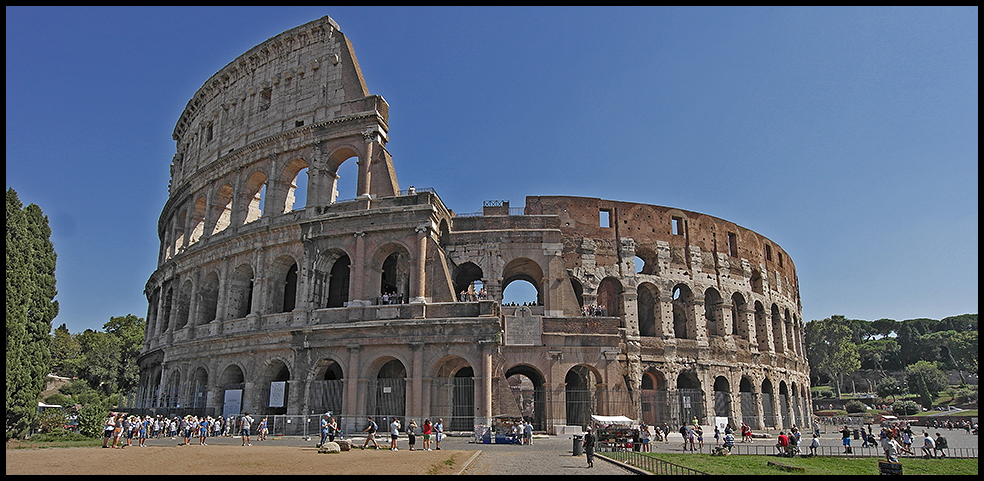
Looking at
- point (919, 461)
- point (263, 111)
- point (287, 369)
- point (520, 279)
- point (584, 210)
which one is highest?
point (263, 111)

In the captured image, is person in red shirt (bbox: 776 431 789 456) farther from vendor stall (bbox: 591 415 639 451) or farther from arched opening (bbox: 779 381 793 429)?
arched opening (bbox: 779 381 793 429)

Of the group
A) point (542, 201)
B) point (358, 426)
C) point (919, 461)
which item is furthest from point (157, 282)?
point (919, 461)

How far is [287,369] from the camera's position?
1144 inches

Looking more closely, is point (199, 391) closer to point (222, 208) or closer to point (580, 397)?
point (222, 208)

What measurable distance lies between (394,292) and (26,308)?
14.2 meters

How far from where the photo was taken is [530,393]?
43125mm

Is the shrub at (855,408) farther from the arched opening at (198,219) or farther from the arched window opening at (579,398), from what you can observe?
the arched opening at (198,219)

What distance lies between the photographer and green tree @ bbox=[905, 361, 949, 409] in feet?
217

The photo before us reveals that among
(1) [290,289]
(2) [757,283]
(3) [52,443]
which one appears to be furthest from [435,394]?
(2) [757,283]

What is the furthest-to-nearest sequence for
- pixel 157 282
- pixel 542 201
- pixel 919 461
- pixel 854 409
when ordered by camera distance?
1. pixel 854 409
2. pixel 157 282
3. pixel 542 201
4. pixel 919 461

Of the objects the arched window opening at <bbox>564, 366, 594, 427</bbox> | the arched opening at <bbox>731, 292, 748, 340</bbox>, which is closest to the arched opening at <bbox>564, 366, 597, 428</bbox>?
the arched window opening at <bbox>564, 366, 594, 427</bbox>

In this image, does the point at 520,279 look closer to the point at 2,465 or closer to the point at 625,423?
the point at 625,423

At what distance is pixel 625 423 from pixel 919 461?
899 cm

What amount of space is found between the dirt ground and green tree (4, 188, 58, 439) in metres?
2.72
